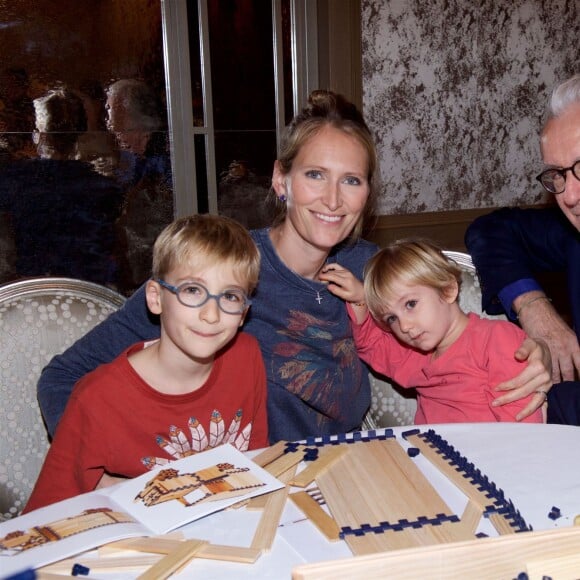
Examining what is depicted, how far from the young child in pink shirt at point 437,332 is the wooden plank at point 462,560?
1.11m

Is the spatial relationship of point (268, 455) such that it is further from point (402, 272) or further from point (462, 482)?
point (402, 272)

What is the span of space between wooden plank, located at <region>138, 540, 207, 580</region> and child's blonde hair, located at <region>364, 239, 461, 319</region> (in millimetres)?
1091

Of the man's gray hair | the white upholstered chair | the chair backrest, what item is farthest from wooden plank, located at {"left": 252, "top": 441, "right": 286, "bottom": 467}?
the man's gray hair

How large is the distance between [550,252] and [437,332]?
2.08 feet

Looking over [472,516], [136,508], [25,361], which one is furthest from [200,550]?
[25,361]

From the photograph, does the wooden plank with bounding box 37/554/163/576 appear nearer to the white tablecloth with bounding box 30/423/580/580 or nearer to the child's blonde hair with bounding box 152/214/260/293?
the white tablecloth with bounding box 30/423/580/580

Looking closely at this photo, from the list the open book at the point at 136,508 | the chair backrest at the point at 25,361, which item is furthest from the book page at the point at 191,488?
the chair backrest at the point at 25,361

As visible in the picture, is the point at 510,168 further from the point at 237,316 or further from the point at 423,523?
the point at 423,523

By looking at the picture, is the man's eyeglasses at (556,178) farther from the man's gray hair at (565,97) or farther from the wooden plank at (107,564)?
the wooden plank at (107,564)

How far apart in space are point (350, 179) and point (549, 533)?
134 cm

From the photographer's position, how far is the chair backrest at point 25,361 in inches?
70.9

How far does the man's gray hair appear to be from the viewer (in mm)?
1825

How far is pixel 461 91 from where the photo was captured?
4.47 m

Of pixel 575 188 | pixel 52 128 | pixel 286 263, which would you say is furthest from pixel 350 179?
pixel 52 128
